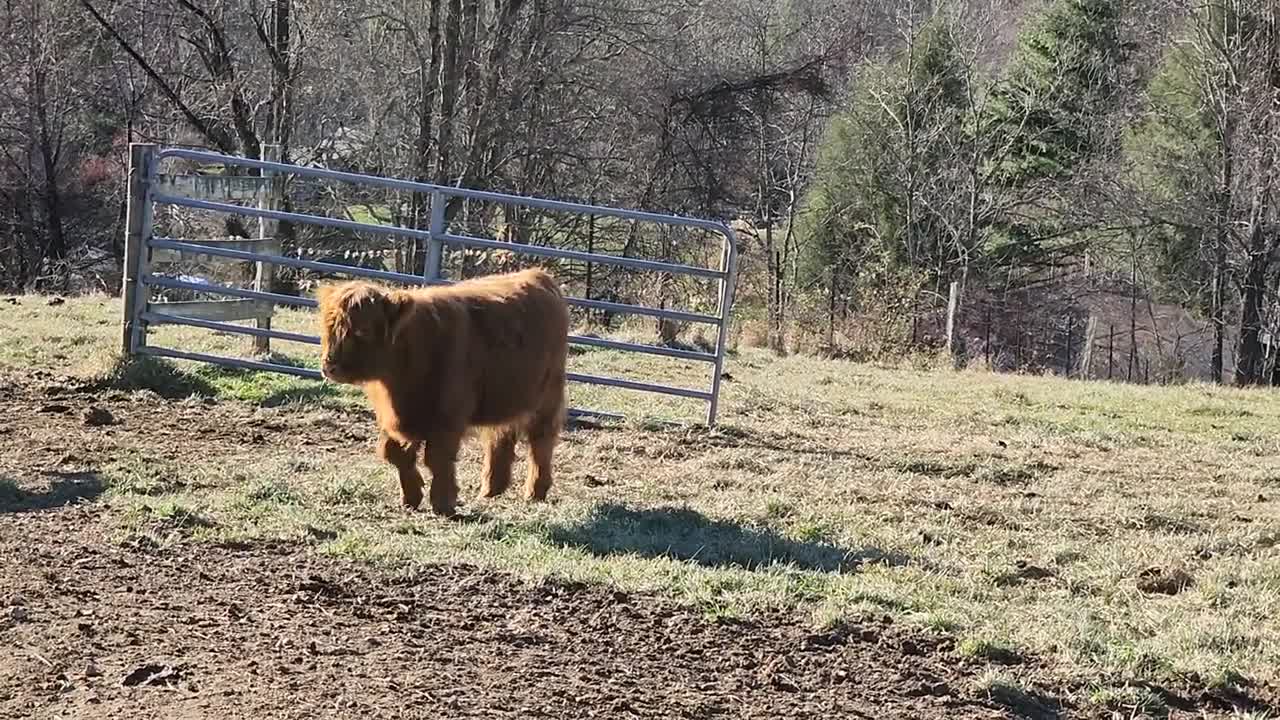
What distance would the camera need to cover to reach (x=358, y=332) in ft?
19.2

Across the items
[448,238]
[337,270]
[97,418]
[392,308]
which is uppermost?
[448,238]

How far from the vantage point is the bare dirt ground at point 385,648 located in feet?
12.2

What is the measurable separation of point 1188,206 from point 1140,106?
3.83 meters

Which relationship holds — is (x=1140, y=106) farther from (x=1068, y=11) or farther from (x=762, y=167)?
(x=762, y=167)

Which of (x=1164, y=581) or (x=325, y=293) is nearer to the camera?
Result: (x=1164, y=581)

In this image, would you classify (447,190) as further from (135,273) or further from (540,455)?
(540,455)

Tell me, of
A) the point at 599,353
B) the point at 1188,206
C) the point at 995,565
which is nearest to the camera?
the point at 995,565

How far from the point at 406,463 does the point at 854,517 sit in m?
2.27

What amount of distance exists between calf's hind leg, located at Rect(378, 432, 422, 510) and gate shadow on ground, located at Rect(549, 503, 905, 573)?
0.75 metres

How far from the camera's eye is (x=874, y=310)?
60.6 ft

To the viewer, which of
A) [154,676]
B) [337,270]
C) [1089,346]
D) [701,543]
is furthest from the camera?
[1089,346]

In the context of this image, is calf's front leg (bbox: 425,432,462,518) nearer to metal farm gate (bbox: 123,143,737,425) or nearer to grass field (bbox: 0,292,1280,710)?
grass field (bbox: 0,292,1280,710)

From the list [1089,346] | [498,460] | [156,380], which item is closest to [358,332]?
[498,460]

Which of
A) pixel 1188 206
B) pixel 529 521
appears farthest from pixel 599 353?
pixel 1188 206
